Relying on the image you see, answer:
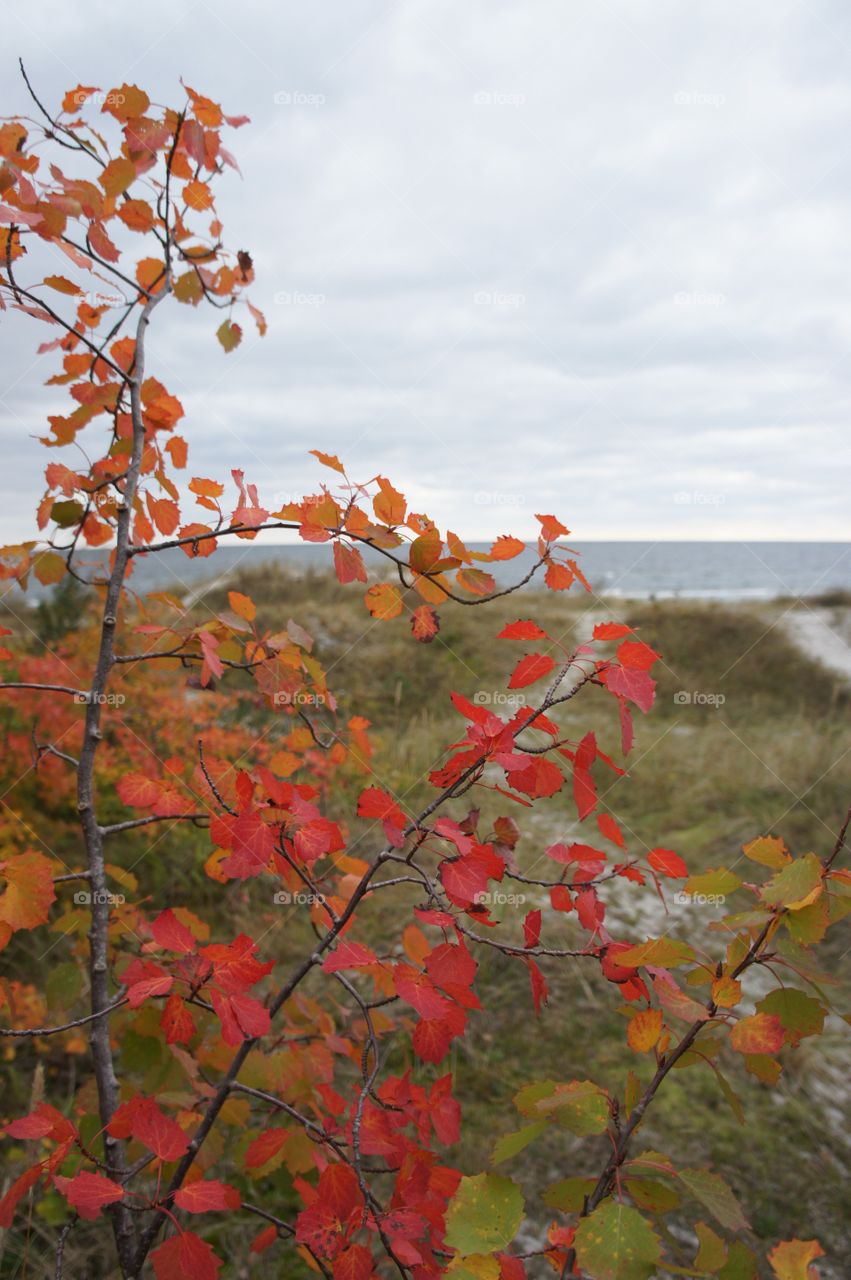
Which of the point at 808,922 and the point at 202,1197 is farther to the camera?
the point at 202,1197

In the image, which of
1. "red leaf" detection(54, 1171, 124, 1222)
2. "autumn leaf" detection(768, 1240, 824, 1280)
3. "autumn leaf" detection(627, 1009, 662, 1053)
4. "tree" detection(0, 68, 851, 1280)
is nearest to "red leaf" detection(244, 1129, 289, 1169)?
"tree" detection(0, 68, 851, 1280)

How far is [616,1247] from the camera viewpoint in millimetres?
853

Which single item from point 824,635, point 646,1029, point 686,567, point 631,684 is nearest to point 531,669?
point 631,684

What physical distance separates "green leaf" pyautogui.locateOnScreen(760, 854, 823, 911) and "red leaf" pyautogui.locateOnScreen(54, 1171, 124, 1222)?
0.85m

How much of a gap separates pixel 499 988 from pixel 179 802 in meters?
2.42

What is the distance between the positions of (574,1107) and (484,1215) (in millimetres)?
158

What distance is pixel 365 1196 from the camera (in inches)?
40.3

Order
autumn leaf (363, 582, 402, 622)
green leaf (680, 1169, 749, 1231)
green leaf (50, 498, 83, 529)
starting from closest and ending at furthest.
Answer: green leaf (680, 1169, 749, 1231), autumn leaf (363, 582, 402, 622), green leaf (50, 498, 83, 529)

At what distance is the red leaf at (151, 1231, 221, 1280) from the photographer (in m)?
1.03

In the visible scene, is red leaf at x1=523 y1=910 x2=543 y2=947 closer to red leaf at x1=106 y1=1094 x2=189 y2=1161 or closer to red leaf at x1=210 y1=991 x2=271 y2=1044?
red leaf at x1=210 y1=991 x2=271 y2=1044

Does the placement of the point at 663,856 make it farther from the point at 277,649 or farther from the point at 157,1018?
the point at 157,1018

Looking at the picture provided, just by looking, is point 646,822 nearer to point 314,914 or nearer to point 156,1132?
point 314,914

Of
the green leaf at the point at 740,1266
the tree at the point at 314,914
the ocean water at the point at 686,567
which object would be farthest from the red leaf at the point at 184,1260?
the ocean water at the point at 686,567

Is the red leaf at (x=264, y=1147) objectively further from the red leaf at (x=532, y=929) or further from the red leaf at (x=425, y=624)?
the red leaf at (x=425, y=624)
